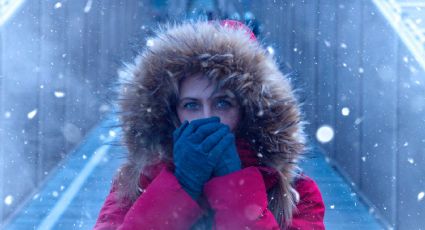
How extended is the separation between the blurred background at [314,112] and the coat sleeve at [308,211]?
0.41 meters

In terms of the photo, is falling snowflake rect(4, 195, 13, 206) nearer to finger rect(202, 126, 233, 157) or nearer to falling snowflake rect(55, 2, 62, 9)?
falling snowflake rect(55, 2, 62, 9)

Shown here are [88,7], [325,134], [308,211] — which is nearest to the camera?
[308,211]

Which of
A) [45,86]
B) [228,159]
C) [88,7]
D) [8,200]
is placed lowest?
[8,200]

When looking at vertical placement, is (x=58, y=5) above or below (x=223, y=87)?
above

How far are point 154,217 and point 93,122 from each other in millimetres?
10047

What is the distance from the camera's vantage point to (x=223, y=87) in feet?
8.50

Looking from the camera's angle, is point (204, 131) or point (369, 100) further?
point (369, 100)

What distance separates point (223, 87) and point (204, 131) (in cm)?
23

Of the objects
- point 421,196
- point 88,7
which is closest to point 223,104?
point 421,196

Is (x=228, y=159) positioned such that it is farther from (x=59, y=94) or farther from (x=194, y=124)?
(x=59, y=94)

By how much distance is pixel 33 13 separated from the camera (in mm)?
7453

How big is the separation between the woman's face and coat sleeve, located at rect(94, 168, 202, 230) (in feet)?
0.77

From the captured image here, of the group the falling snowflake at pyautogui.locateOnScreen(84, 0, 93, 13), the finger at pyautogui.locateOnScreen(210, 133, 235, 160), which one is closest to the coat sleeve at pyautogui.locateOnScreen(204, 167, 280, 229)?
the finger at pyautogui.locateOnScreen(210, 133, 235, 160)

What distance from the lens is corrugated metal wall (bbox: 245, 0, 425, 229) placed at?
5.40 meters
